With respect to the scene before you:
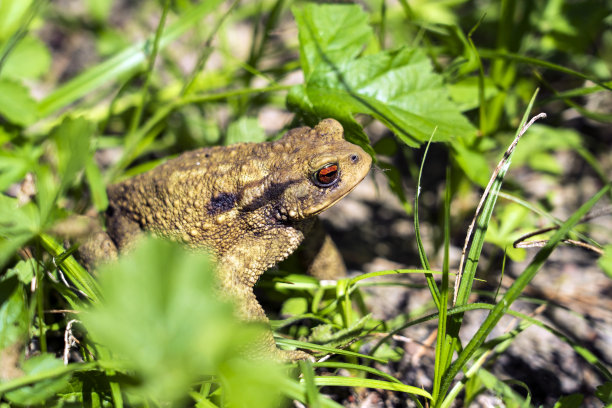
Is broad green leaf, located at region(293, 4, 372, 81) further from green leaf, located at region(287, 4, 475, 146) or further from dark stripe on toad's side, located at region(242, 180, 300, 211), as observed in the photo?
dark stripe on toad's side, located at region(242, 180, 300, 211)

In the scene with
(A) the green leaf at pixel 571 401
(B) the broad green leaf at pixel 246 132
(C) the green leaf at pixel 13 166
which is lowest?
(A) the green leaf at pixel 571 401

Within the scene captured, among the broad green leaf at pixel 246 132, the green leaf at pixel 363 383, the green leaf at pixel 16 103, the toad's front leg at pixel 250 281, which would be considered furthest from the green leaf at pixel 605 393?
the green leaf at pixel 16 103

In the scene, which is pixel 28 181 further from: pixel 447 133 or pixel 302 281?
pixel 447 133

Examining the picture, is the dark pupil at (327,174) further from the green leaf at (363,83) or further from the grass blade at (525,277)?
the grass blade at (525,277)

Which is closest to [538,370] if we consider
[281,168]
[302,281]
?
[302,281]

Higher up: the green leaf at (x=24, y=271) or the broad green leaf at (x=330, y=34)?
the broad green leaf at (x=330, y=34)

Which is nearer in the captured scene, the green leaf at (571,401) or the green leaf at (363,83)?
the green leaf at (571,401)

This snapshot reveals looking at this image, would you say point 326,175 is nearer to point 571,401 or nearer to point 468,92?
point 468,92

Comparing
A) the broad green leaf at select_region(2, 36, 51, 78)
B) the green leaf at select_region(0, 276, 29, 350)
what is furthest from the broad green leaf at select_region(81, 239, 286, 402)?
the broad green leaf at select_region(2, 36, 51, 78)
